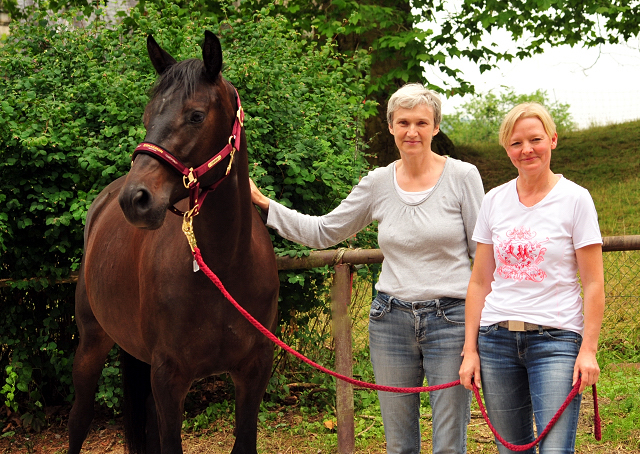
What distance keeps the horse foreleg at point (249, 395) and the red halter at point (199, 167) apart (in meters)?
0.83

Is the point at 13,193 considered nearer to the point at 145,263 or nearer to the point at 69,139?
the point at 69,139

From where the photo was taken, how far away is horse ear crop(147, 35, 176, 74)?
2.45 m

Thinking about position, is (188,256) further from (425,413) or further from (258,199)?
(425,413)

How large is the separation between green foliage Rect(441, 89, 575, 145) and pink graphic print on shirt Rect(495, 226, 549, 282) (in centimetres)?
1559

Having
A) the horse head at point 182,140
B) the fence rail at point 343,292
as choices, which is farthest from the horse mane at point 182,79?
the fence rail at point 343,292

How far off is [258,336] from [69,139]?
6.47 feet

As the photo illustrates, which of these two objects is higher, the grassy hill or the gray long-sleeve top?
the grassy hill


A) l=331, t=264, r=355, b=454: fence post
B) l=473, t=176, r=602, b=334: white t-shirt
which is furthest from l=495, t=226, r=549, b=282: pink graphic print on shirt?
l=331, t=264, r=355, b=454: fence post

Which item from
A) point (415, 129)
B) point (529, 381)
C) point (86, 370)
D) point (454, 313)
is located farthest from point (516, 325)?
point (86, 370)

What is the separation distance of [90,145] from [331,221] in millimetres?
1862

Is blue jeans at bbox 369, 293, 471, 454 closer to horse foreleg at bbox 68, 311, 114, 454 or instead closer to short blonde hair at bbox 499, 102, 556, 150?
short blonde hair at bbox 499, 102, 556, 150

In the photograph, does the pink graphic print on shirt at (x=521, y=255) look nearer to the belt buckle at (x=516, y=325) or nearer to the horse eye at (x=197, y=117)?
the belt buckle at (x=516, y=325)

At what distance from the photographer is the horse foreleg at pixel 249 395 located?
9.30ft

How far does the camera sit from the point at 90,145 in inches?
152
